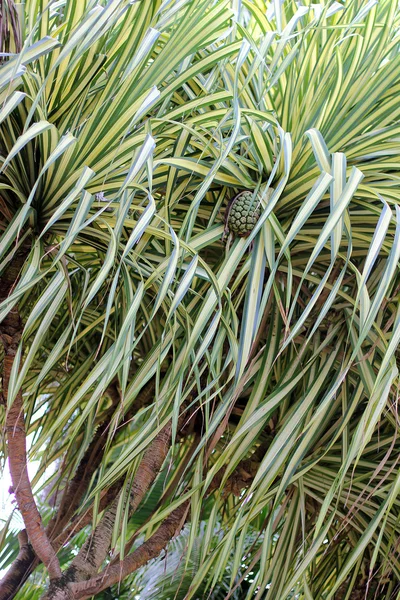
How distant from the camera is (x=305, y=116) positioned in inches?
37.6

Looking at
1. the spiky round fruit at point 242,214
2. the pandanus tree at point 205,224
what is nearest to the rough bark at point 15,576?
the pandanus tree at point 205,224

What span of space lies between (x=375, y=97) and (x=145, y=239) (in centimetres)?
39

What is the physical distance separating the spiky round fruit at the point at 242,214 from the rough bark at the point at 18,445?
11.7 inches

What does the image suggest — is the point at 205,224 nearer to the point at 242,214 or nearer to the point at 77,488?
the point at 242,214

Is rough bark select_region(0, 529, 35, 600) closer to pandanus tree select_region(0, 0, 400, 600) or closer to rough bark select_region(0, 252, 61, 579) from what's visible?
pandanus tree select_region(0, 0, 400, 600)

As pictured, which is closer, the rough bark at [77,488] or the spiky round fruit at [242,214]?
the spiky round fruit at [242,214]

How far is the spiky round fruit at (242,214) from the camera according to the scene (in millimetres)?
904

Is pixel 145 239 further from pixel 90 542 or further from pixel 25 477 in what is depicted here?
pixel 90 542

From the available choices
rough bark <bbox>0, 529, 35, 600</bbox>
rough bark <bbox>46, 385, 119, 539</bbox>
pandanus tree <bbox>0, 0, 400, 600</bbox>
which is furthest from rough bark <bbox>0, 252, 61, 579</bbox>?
rough bark <bbox>46, 385, 119, 539</bbox>

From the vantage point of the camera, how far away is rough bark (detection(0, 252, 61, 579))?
0.91 m

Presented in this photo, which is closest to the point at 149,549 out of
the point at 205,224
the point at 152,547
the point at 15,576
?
the point at 152,547

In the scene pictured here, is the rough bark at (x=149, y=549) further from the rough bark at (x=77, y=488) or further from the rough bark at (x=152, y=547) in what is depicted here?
the rough bark at (x=77, y=488)

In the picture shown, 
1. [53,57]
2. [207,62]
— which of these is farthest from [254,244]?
[53,57]

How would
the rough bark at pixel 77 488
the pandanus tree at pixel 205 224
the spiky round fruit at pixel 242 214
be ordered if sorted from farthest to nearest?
the rough bark at pixel 77 488
the spiky round fruit at pixel 242 214
the pandanus tree at pixel 205 224
